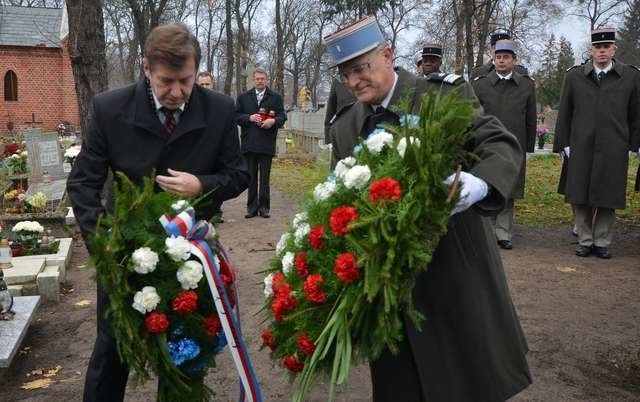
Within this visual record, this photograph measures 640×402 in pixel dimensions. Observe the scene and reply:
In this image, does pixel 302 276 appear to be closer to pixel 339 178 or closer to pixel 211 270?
pixel 339 178

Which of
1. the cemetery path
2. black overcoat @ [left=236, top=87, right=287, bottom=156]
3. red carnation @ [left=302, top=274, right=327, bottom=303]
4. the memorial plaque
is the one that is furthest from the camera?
the memorial plaque

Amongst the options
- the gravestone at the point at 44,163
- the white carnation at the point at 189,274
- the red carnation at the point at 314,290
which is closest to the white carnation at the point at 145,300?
the white carnation at the point at 189,274

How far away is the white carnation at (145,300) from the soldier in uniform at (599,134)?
226 inches

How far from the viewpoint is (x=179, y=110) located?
2.83 meters

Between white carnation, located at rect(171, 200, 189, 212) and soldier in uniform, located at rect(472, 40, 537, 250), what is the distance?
539 cm

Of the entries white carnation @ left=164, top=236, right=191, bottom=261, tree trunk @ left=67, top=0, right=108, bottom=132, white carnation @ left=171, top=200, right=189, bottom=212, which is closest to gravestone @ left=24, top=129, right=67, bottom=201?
tree trunk @ left=67, top=0, right=108, bottom=132

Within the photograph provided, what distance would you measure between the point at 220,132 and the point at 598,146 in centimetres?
533

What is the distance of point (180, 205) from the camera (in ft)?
8.54

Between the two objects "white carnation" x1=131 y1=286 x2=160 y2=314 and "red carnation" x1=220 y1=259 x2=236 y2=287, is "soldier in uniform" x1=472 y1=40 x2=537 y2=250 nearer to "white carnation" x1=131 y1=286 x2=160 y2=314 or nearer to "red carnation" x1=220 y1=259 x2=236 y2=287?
"red carnation" x1=220 y1=259 x2=236 y2=287

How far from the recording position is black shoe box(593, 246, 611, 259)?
6.98m

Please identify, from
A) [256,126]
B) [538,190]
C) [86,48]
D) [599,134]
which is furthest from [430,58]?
[538,190]

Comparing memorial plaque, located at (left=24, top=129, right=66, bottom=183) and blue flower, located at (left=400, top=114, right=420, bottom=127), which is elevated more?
blue flower, located at (left=400, top=114, right=420, bottom=127)

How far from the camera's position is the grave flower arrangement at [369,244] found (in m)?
1.92

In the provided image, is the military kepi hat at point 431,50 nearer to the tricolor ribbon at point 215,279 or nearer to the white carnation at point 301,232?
the tricolor ribbon at point 215,279
